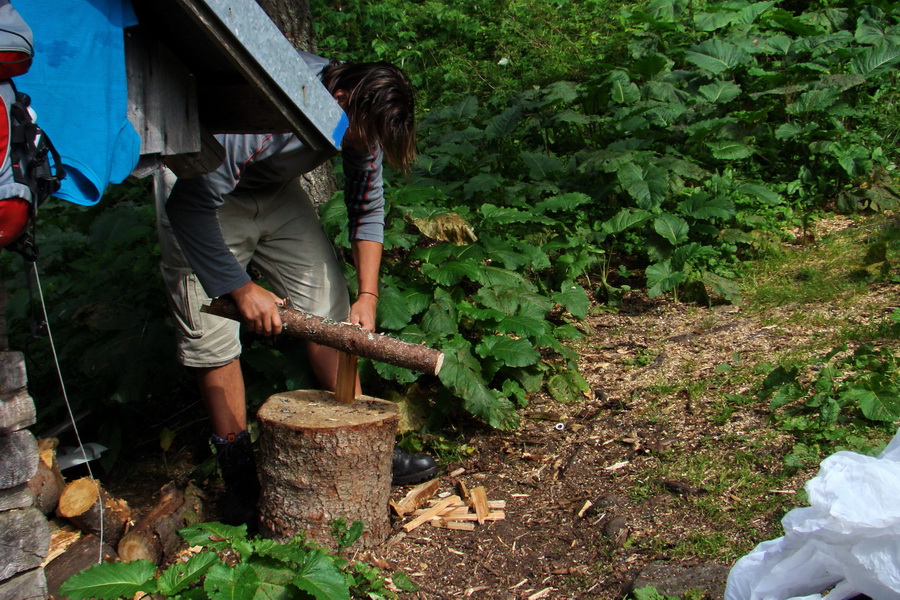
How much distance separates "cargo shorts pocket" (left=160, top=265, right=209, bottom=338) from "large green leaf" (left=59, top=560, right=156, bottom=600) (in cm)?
110

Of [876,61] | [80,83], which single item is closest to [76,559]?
[80,83]

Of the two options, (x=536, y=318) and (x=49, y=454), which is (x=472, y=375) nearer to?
(x=536, y=318)

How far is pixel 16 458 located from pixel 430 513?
168cm

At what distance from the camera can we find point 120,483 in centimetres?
403

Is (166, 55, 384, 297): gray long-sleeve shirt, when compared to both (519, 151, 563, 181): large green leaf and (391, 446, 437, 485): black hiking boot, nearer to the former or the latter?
(391, 446, 437, 485): black hiking boot

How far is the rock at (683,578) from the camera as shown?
2.77 meters

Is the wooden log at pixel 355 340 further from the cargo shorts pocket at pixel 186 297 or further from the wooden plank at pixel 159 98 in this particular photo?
the wooden plank at pixel 159 98

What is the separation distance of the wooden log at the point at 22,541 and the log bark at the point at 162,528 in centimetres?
64

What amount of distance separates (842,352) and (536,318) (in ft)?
5.01

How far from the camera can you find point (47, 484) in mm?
3209

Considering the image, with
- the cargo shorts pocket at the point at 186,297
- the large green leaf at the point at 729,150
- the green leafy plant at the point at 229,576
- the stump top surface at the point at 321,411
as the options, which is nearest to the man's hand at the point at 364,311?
the stump top surface at the point at 321,411

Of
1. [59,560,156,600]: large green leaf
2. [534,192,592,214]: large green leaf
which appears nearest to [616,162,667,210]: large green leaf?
[534,192,592,214]: large green leaf

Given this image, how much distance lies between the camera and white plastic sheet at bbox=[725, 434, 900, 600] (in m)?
1.93

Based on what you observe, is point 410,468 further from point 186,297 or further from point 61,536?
point 61,536
